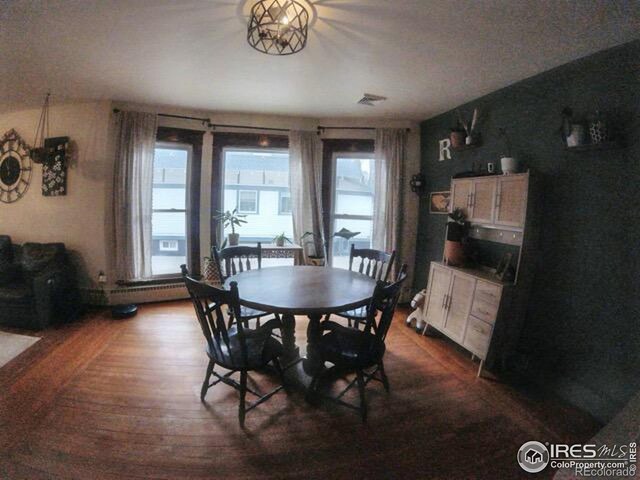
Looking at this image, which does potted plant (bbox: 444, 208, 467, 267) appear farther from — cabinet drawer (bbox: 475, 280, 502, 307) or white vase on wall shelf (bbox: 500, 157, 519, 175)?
white vase on wall shelf (bbox: 500, 157, 519, 175)

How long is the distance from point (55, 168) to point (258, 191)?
8.16ft

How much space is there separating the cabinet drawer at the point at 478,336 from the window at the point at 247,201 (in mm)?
3034

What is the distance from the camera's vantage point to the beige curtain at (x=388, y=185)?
3.70 m

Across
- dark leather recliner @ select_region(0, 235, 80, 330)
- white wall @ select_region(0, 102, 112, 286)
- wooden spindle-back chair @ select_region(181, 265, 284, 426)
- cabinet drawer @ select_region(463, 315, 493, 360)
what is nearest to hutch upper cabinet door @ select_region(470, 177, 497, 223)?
cabinet drawer @ select_region(463, 315, 493, 360)

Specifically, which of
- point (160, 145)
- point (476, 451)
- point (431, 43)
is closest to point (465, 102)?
point (431, 43)

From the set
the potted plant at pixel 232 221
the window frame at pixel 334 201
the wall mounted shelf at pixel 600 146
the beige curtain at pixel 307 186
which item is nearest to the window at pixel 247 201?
the potted plant at pixel 232 221

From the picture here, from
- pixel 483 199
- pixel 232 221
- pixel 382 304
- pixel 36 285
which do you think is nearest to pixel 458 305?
pixel 483 199

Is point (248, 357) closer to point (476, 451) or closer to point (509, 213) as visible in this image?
point (476, 451)

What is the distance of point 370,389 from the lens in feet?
6.79

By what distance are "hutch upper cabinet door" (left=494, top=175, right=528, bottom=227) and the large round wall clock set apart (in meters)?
5.50

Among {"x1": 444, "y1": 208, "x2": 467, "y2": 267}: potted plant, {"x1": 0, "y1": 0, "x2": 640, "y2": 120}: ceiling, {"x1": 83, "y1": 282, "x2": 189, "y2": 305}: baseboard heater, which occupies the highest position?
{"x1": 0, "y1": 0, "x2": 640, "y2": 120}: ceiling

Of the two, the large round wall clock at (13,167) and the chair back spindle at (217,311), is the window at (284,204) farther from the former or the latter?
the large round wall clock at (13,167)

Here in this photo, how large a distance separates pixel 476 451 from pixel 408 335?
1446 mm

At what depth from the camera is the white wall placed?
337cm
